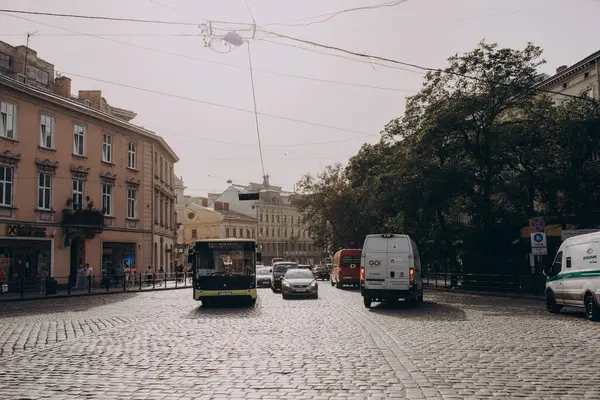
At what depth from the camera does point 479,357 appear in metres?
10.5

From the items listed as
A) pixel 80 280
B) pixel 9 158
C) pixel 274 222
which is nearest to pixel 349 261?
pixel 80 280

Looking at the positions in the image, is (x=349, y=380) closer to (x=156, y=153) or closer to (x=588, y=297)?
(x=588, y=297)

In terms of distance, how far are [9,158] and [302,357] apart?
2820cm

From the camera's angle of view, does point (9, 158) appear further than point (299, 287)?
Yes

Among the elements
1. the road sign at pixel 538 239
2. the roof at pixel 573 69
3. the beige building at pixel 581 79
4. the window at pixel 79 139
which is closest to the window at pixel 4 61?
the window at pixel 79 139

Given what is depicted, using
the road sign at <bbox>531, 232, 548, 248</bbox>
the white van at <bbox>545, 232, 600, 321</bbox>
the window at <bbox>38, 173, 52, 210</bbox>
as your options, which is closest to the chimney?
the window at <bbox>38, 173, 52, 210</bbox>

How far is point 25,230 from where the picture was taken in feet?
112

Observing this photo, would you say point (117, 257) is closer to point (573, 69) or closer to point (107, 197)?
point (107, 197)

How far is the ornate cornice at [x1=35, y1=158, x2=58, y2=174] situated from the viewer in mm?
35750

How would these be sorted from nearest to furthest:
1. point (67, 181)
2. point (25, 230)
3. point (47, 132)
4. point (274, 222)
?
point (25, 230) → point (47, 132) → point (67, 181) → point (274, 222)

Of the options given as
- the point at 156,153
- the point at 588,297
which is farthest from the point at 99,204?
the point at 588,297

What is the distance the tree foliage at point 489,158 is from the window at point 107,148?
59.6ft

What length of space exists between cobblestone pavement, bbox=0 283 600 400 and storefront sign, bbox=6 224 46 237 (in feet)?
50.9

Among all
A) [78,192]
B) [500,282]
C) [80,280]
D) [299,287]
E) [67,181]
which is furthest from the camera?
[78,192]
